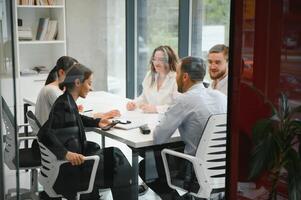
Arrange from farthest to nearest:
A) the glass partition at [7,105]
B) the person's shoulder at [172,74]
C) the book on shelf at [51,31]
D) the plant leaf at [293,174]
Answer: the person's shoulder at [172,74]
the book on shelf at [51,31]
the glass partition at [7,105]
the plant leaf at [293,174]

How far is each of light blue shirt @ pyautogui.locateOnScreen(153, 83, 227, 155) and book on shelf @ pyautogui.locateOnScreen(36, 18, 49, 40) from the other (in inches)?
41.8

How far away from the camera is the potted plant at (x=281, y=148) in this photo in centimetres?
186

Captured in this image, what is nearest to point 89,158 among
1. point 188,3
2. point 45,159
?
point 45,159

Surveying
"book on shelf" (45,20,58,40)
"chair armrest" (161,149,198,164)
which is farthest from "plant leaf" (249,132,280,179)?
"book on shelf" (45,20,58,40)

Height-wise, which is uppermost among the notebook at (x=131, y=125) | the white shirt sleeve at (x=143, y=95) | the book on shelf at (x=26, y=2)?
the book on shelf at (x=26, y=2)

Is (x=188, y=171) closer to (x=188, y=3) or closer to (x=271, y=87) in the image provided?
(x=271, y=87)

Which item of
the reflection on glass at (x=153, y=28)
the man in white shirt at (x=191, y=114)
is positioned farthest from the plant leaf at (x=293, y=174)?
the reflection on glass at (x=153, y=28)

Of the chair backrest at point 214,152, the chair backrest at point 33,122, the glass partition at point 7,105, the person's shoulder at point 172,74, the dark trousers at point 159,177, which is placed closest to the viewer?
the glass partition at point 7,105

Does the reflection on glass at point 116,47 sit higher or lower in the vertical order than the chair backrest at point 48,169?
higher

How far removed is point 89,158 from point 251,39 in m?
1.30

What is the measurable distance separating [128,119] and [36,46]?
844 millimetres

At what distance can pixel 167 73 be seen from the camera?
3160 mm

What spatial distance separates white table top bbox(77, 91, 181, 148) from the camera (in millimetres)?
2721

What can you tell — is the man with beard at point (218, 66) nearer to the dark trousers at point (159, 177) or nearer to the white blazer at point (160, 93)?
the white blazer at point (160, 93)
